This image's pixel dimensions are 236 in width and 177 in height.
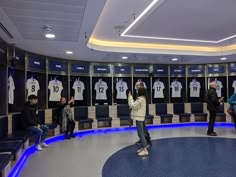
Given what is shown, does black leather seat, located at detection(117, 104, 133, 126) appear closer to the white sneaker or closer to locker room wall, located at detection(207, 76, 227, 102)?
the white sneaker

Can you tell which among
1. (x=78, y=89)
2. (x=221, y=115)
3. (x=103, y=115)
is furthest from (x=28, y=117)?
(x=221, y=115)

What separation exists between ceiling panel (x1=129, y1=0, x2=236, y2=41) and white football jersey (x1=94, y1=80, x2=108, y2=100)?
2.98 meters

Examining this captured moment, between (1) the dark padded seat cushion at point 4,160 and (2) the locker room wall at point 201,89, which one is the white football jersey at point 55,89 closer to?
(1) the dark padded seat cushion at point 4,160

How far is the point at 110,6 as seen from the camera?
3404mm

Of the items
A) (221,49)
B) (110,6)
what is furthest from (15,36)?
(221,49)

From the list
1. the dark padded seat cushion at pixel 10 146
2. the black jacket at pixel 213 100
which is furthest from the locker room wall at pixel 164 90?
the dark padded seat cushion at pixel 10 146

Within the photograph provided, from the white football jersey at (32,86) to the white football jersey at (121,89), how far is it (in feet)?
9.83

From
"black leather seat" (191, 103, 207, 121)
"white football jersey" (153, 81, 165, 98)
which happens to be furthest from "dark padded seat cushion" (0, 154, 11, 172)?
"black leather seat" (191, 103, 207, 121)

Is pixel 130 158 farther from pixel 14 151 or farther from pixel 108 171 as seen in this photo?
pixel 14 151

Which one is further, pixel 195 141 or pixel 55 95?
pixel 55 95

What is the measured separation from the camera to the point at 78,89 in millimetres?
7238

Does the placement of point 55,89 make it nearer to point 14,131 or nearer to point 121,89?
point 14,131

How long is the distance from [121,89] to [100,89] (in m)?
0.82

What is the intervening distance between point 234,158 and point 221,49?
165 inches
